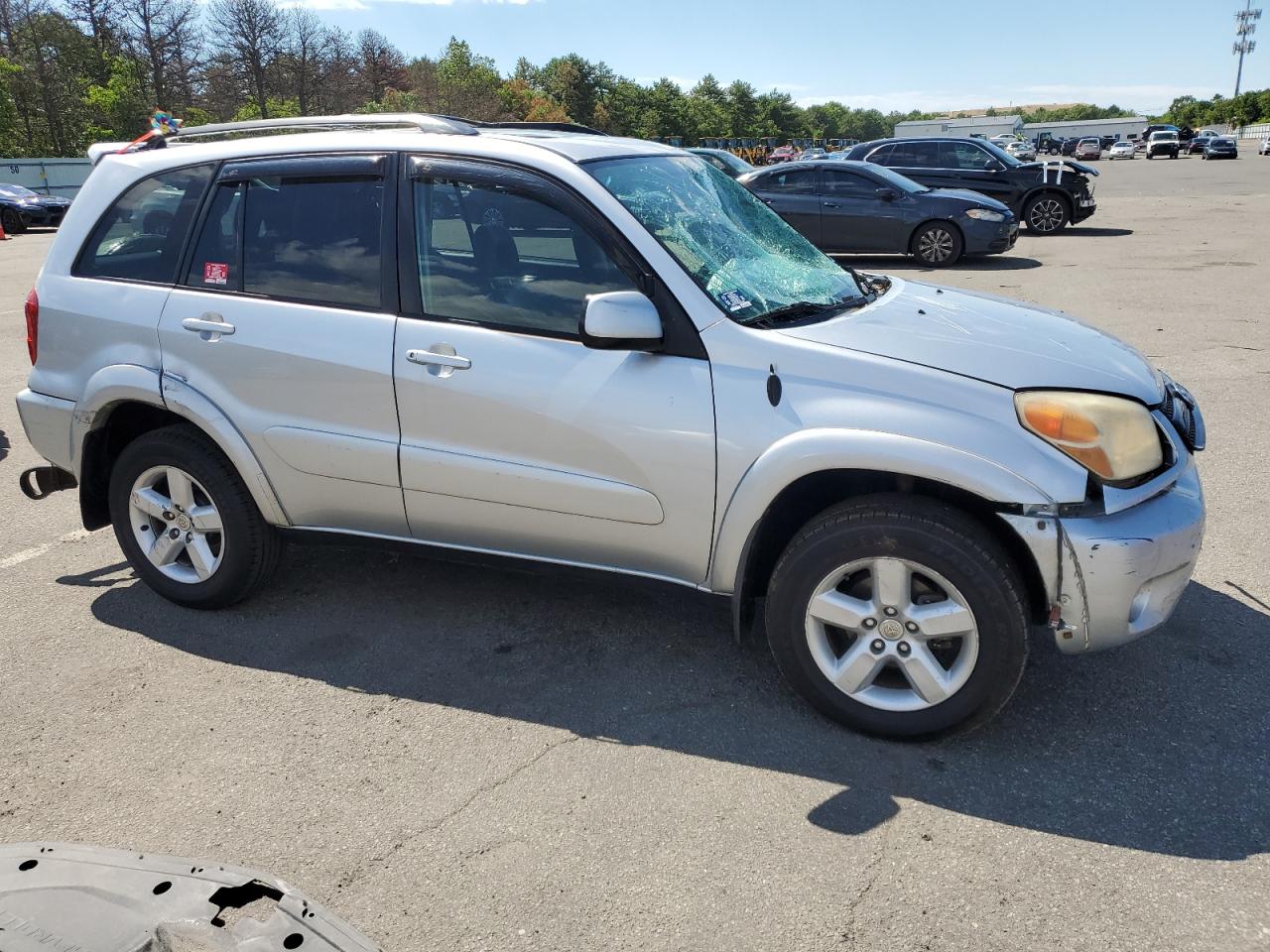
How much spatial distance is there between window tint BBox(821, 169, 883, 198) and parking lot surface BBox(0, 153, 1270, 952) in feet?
35.6

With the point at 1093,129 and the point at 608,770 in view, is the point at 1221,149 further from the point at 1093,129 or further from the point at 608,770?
the point at 1093,129

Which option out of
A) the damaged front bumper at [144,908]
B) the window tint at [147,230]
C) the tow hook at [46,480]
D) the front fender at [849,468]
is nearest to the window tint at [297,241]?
the window tint at [147,230]

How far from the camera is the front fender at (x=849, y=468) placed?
285 cm

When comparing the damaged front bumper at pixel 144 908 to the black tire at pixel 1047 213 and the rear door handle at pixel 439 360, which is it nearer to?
the rear door handle at pixel 439 360

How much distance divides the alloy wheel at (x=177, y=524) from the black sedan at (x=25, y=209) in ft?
77.7

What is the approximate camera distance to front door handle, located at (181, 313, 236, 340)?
12.5 feet

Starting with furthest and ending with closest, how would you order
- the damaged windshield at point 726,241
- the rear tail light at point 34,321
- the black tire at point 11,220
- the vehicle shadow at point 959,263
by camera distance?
the black tire at point 11,220 → the vehicle shadow at point 959,263 → the rear tail light at point 34,321 → the damaged windshield at point 726,241

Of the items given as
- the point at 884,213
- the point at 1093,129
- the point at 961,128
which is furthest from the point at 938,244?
the point at 1093,129

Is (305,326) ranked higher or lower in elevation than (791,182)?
lower

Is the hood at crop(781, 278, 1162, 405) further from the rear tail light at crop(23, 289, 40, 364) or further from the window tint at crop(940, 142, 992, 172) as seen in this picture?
the window tint at crop(940, 142, 992, 172)

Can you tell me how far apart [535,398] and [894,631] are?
1.37 m

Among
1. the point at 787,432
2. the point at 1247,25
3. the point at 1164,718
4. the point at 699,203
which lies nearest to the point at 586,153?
the point at 699,203

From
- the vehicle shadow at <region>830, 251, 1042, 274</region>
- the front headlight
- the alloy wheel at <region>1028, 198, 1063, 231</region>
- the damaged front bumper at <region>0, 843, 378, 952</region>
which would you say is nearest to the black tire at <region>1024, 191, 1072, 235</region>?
the alloy wheel at <region>1028, 198, 1063, 231</region>

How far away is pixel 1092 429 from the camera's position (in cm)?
294
